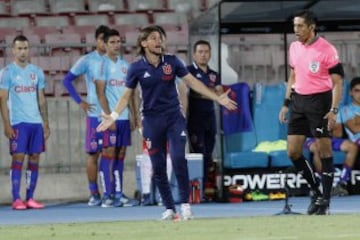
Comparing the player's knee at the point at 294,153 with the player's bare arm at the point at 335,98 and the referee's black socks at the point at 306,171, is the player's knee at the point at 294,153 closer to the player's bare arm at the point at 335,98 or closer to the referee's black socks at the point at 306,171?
the referee's black socks at the point at 306,171

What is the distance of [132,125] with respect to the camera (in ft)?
55.3

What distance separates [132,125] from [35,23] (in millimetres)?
5912

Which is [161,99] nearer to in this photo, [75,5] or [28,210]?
[28,210]

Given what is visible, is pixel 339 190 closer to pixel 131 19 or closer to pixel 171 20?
pixel 171 20

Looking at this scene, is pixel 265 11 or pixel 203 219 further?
pixel 265 11

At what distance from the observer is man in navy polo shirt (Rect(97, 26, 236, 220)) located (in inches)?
498

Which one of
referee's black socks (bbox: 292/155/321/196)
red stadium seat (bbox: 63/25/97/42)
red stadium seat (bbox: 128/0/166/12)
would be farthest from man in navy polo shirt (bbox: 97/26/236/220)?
red stadium seat (bbox: 128/0/166/12)

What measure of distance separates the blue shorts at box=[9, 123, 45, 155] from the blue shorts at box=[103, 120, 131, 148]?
34.7 inches

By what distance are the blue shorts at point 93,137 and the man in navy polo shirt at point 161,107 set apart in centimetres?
399

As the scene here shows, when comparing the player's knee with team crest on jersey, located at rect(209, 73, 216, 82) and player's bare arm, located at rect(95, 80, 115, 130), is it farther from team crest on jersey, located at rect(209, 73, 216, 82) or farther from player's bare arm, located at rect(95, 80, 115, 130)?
team crest on jersey, located at rect(209, 73, 216, 82)

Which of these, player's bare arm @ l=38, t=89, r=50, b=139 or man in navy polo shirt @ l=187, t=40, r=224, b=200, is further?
man in navy polo shirt @ l=187, t=40, r=224, b=200

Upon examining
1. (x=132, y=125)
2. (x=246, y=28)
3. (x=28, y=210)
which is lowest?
(x=28, y=210)

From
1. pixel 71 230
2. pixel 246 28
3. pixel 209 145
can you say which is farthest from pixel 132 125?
pixel 71 230

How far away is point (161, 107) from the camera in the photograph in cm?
1273
